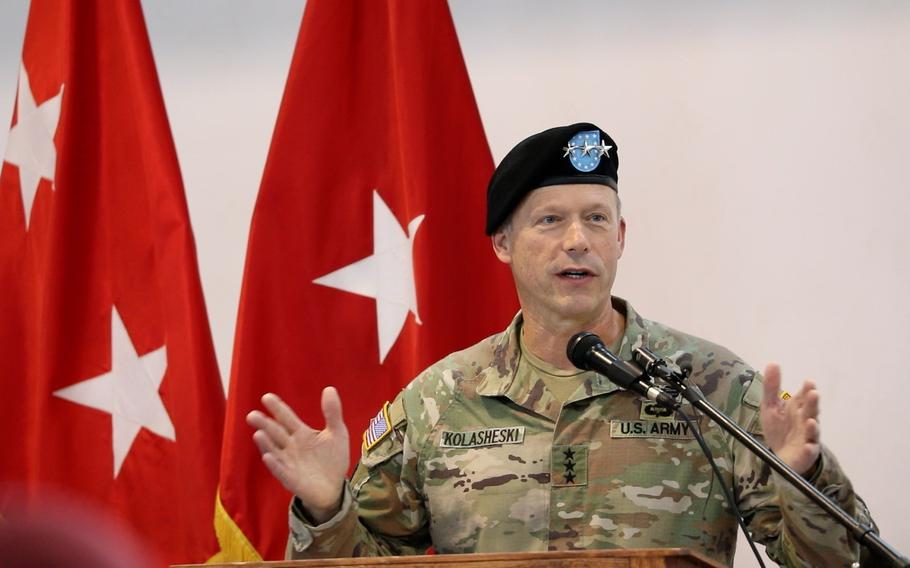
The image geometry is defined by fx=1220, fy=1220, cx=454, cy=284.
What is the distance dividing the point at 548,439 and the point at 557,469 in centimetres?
8

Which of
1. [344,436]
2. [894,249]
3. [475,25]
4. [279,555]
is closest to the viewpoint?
[344,436]

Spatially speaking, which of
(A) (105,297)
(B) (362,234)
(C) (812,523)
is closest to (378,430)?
(B) (362,234)

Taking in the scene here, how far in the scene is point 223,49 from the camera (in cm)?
433

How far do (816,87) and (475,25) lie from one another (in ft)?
3.70

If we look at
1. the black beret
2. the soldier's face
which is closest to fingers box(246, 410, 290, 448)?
the soldier's face

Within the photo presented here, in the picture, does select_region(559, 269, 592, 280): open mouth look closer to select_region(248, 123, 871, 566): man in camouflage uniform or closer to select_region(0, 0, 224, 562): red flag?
select_region(248, 123, 871, 566): man in camouflage uniform

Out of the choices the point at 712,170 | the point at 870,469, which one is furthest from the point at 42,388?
the point at 870,469

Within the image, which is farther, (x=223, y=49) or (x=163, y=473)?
(x=223, y=49)

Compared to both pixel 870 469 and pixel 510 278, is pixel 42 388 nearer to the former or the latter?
pixel 510 278

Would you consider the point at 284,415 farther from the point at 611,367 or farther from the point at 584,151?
the point at 584,151

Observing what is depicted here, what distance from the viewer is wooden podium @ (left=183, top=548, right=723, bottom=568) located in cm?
166

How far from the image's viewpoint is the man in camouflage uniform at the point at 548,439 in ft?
8.04

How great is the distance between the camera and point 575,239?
268cm

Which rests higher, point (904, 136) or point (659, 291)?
point (904, 136)
